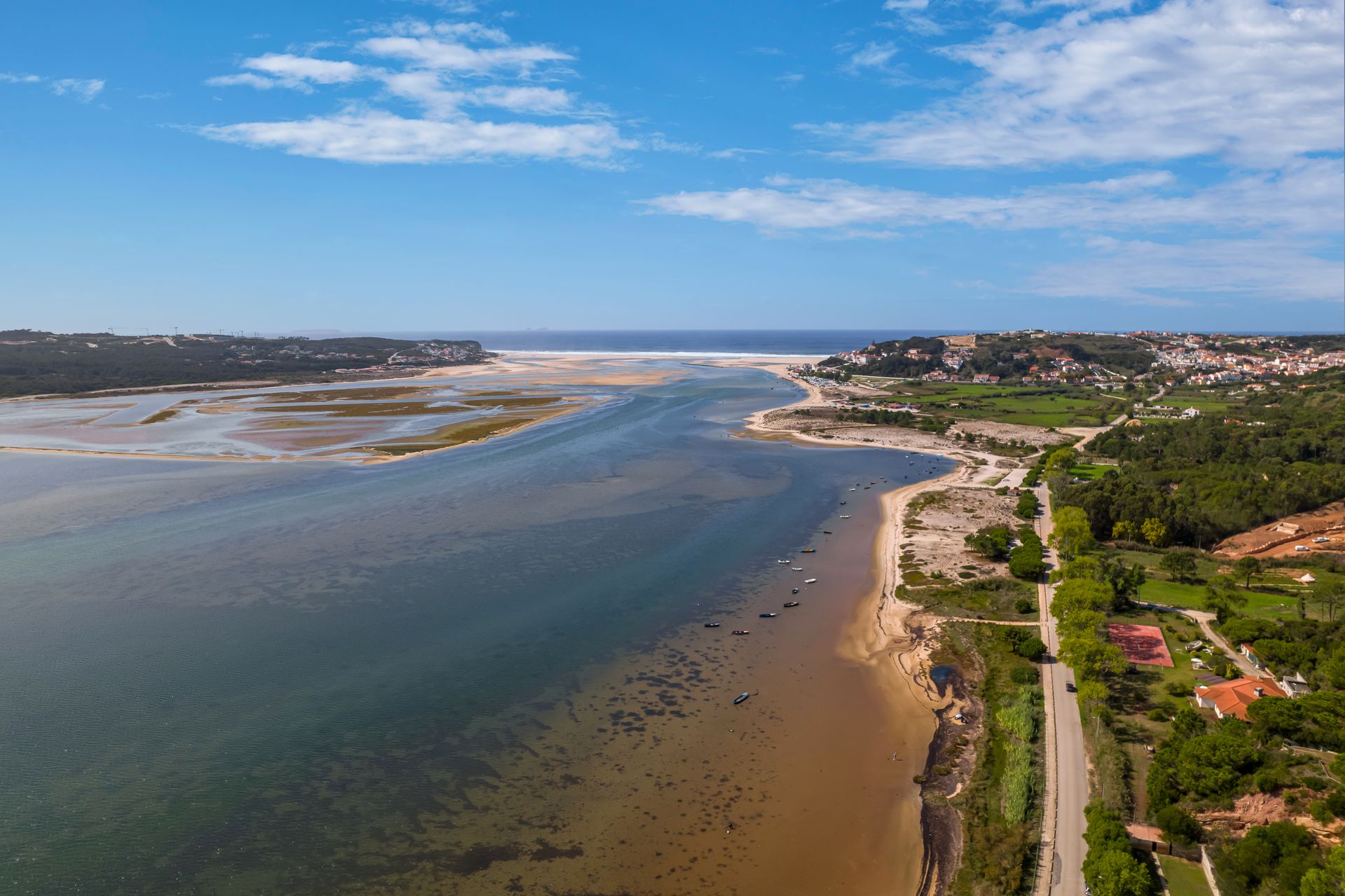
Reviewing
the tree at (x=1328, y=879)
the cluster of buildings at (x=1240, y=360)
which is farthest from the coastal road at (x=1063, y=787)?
the cluster of buildings at (x=1240, y=360)

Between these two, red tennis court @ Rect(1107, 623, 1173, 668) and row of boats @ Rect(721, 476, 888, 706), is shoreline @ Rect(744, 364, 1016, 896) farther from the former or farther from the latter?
red tennis court @ Rect(1107, 623, 1173, 668)

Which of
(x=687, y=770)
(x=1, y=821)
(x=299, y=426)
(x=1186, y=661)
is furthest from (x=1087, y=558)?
(x=299, y=426)

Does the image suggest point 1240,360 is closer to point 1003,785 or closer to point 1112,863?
point 1003,785

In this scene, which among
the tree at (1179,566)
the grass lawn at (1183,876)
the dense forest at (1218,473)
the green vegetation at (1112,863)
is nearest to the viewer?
the green vegetation at (1112,863)

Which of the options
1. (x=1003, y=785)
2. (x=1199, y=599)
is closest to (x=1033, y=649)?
(x=1003, y=785)

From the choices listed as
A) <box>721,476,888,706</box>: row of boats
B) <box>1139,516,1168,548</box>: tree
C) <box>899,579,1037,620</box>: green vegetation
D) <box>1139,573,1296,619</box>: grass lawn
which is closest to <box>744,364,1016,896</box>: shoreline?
<box>899,579,1037,620</box>: green vegetation

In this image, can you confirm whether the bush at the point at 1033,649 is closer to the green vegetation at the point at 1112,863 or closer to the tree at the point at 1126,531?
the green vegetation at the point at 1112,863
